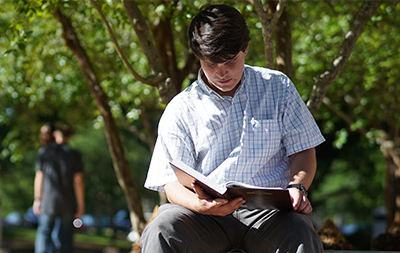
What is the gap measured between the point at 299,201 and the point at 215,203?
410 mm

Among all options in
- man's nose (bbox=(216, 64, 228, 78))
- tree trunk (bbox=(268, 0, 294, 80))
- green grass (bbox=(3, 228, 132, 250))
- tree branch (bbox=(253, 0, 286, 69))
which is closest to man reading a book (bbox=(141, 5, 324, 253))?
man's nose (bbox=(216, 64, 228, 78))

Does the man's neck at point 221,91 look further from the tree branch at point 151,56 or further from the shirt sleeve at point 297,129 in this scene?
the tree branch at point 151,56

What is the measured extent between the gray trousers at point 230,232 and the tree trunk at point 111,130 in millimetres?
2518

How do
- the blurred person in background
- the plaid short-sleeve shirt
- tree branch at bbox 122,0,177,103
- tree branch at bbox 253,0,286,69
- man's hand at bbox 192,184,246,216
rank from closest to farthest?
1. man's hand at bbox 192,184,246,216
2. the plaid short-sleeve shirt
3. tree branch at bbox 253,0,286,69
4. tree branch at bbox 122,0,177,103
5. the blurred person in background

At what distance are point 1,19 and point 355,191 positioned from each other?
12.9m

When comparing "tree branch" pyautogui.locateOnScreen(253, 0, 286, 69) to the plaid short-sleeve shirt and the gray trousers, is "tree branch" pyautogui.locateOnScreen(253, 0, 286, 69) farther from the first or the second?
the gray trousers

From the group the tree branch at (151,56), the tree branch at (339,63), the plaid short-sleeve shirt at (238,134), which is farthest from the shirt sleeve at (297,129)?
the tree branch at (151,56)

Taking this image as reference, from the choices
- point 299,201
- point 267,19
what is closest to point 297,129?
point 299,201

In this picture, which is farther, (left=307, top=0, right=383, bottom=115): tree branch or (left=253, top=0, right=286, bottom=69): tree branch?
(left=307, top=0, right=383, bottom=115): tree branch

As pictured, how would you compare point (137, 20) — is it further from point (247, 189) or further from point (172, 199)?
point (247, 189)

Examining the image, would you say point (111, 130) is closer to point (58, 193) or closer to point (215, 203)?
point (58, 193)

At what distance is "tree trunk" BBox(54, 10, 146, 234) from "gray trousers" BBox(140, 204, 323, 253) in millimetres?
2518

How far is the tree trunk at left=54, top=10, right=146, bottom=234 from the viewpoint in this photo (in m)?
4.69

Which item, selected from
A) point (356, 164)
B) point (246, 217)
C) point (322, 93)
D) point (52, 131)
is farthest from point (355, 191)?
point (246, 217)
